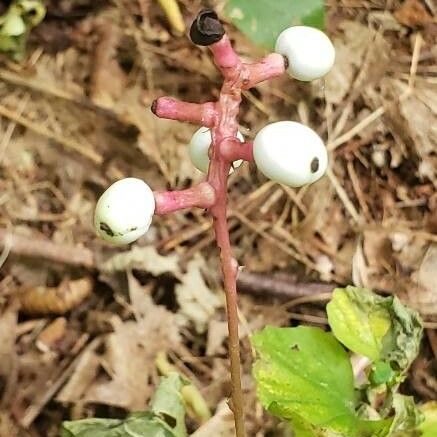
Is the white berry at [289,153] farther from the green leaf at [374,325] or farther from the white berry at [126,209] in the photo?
the green leaf at [374,325]

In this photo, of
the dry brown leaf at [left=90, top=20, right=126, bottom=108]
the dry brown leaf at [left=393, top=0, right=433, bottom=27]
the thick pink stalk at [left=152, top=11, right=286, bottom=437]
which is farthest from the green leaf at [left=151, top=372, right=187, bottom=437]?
the dry brown leaf at [left=393, top=0, right=433, bottom=27]

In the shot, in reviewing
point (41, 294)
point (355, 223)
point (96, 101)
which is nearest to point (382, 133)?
point (355, 223)

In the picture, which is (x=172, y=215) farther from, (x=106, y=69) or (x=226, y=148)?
(x=226, y=148)

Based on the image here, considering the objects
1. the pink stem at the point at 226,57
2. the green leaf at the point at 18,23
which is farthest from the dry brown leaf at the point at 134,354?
the pink stem at the point at 226,57

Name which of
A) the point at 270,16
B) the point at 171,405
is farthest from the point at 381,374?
the point at 270,16

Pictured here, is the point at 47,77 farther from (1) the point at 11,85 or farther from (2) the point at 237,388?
(2) the point at 237,388
